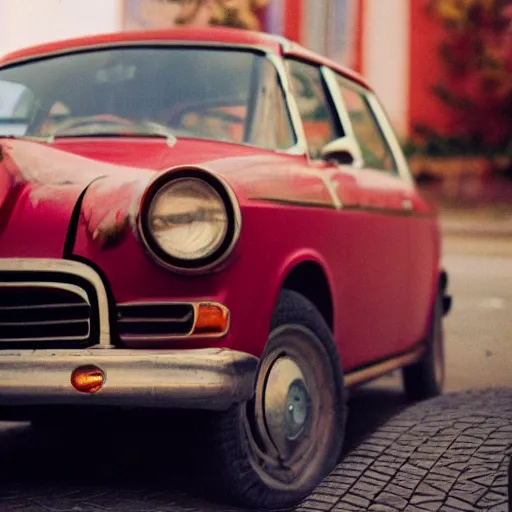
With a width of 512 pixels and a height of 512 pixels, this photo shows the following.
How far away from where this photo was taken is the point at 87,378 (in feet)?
12.3

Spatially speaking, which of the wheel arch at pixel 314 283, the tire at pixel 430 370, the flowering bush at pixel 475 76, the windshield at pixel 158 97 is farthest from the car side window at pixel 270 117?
the flowering bush at pixel 475 76

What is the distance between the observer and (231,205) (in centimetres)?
383

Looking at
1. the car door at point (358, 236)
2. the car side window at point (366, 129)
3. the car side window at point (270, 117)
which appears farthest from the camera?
the car side window at point (366, 129)

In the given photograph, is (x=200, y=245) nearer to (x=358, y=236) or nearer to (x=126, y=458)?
(x=358, y=236)

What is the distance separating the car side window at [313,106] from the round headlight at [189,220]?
3.84 feet

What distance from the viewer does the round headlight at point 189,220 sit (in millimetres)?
3787

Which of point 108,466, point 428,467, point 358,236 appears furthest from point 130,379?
point 358,236

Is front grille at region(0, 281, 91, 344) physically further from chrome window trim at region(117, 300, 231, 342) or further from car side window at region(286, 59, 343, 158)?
car side window at region(286, 59, 343, 158)

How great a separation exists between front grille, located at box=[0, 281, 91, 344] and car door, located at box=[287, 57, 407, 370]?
4.08 feet

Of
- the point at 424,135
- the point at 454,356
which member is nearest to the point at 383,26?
the point at 424,135

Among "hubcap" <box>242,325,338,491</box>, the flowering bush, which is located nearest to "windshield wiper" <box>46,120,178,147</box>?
"hubcap" <box>242,325,338,491</box>

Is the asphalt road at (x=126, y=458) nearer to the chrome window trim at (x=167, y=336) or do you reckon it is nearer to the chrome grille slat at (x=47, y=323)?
the chrome window trim at (x=167, y=336)

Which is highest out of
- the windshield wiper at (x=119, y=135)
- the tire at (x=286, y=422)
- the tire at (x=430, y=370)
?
the windshield wiper at (x=119, y=135)

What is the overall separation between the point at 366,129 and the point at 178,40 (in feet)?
5.06
